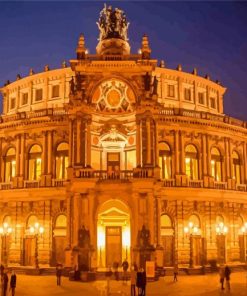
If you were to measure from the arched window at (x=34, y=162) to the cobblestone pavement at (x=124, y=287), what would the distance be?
11760 millimetres

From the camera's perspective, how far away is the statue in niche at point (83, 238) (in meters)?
36.2

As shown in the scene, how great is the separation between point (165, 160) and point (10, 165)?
15459mm

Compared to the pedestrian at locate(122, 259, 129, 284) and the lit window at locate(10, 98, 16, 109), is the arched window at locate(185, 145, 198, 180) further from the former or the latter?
the lit window at locate(10, 98, 16, 109)

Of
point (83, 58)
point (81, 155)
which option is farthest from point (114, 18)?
point (81, 155)

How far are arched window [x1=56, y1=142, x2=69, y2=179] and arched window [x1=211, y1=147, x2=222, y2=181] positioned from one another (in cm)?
1452

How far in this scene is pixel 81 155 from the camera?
3831 centimetres

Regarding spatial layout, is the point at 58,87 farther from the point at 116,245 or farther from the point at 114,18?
the point at 116,245

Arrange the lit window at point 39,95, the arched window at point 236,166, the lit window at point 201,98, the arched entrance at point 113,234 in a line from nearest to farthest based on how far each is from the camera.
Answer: the arched entrance at point 113,234 < the arched window at point 236,166 < the lit window at point 39,95 < the lit window at point 201,98

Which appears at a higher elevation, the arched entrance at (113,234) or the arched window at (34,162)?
the arched window at (34,162)

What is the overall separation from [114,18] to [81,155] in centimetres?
1493

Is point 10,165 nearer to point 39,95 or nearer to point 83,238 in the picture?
point 39,95

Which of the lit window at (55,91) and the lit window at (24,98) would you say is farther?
the lit window at (24,98)

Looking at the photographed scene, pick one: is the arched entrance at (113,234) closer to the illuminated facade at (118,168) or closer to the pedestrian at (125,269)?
the illuminated facade at (118,168)

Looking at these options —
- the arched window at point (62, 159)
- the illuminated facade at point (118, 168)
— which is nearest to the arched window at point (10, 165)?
the illuminated facade at point (118, 168)
